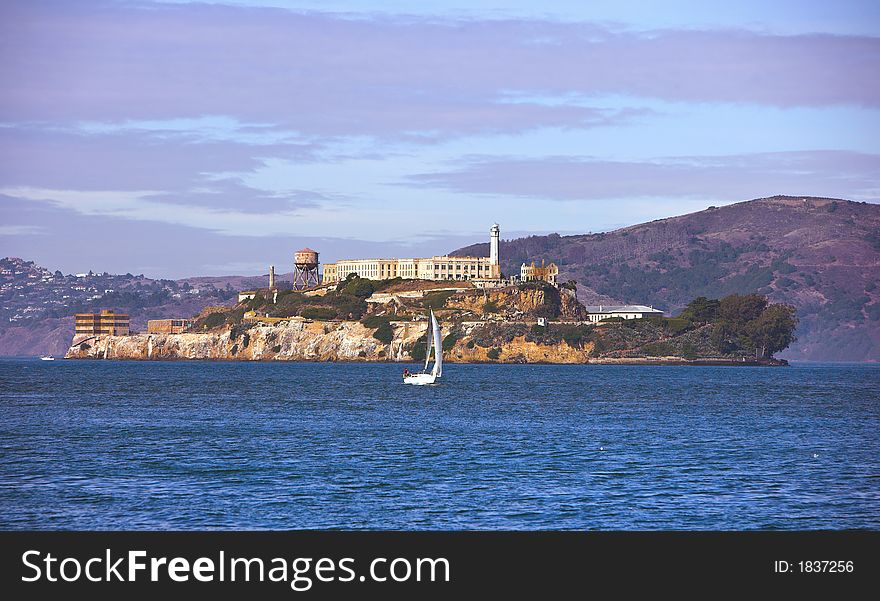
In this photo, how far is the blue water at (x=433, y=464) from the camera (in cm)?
3934

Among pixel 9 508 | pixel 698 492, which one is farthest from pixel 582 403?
pixel 9 508

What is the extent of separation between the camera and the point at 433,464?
181 ft

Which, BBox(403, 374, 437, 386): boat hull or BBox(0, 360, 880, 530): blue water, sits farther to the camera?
BBox(403, 374, 437, 386): boat hull

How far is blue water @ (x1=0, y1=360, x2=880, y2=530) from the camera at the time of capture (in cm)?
3934

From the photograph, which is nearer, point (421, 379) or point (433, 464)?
point (433, 464)

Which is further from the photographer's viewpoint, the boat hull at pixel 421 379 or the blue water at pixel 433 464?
the boat hull at pixel 421 379

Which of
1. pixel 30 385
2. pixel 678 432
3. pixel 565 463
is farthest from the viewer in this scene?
pixel 30 385

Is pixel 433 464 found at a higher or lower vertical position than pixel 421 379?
lower

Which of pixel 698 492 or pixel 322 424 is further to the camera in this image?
pixel 322 424
